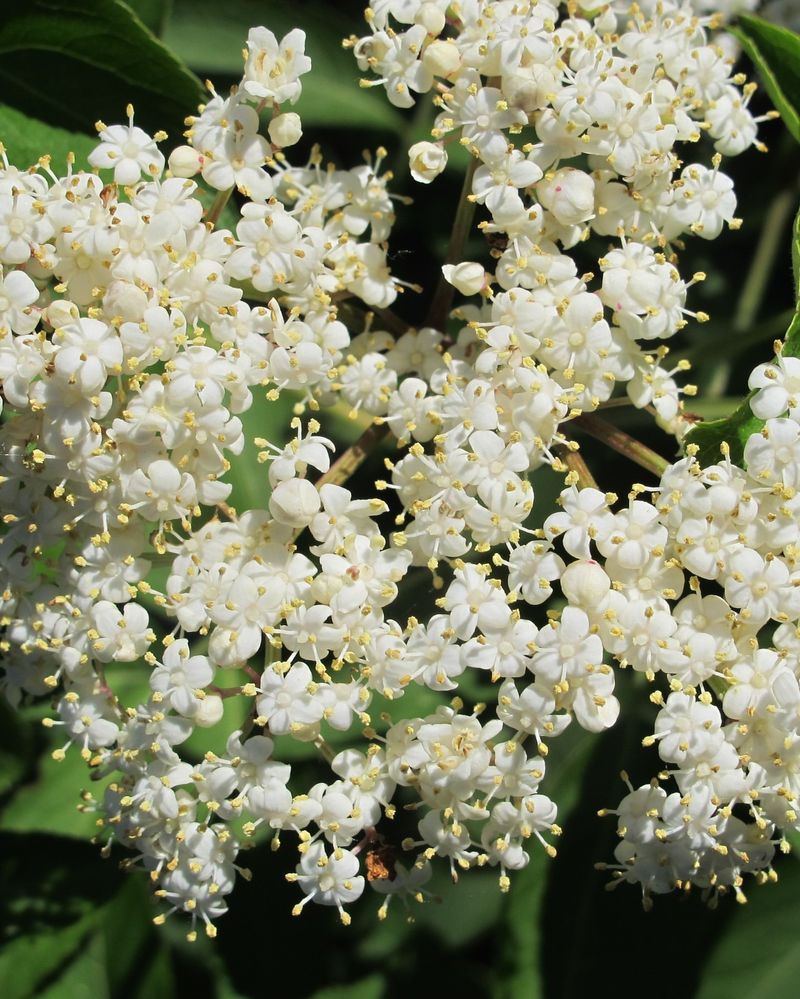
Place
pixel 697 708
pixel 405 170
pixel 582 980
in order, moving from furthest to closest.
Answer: pixel 405 170
pixel 582 980
pixel 697 708

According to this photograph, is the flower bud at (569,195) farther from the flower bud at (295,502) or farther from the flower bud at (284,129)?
the flower bud at (295,502)

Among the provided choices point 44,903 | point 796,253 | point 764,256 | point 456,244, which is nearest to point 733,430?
point 796,253

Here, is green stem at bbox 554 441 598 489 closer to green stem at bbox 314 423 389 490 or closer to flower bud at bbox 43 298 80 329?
green stem at bbox 314 423 389 490

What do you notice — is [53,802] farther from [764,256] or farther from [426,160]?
[764,256]

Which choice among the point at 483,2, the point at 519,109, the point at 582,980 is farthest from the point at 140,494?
the point at 582,980

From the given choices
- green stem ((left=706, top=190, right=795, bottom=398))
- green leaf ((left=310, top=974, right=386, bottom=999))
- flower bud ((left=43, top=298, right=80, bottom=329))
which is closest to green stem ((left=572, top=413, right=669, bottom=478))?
flower bud ((left=43, top=298, right=80, bottom=329))

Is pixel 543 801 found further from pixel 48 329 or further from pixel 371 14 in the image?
pixel 371 14

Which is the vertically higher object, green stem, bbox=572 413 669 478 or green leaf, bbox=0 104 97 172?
green leaf, bbox=0 104 97 172
